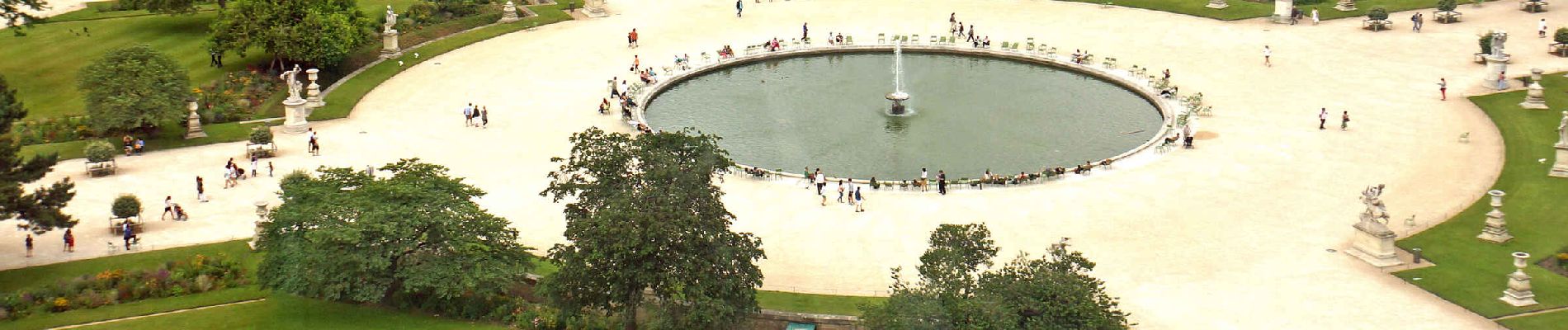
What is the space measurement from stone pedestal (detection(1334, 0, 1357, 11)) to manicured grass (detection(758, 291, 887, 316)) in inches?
2382

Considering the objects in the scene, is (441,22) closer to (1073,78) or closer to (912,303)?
(1073,78)

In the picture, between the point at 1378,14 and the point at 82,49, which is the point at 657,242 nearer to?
the point at 82,49

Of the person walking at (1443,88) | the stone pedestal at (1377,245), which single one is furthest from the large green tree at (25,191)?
the person walking at (1443,88)

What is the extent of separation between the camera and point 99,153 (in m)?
71.5

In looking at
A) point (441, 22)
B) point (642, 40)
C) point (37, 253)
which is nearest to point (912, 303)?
point (37, 253)

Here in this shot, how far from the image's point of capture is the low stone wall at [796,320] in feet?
177

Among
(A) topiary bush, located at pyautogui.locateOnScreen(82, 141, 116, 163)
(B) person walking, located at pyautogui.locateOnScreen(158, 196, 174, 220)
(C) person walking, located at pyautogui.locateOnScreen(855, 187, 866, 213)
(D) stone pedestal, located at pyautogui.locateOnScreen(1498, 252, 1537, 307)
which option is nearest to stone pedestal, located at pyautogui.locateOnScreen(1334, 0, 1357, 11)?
(C) person walking, located at pyautogui.locateOnScreen(855, 187, 866, 213)

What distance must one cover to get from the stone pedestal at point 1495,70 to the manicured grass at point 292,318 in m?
59.5

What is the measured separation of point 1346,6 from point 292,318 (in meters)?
76.5

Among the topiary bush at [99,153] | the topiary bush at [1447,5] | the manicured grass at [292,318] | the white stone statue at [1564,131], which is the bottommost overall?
the manicured grass at [292,318]

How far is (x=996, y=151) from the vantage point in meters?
75.9

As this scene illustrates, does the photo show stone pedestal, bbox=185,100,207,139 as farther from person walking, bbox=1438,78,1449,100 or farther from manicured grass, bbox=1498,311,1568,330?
person walking, bbox=1438,78,1449,100

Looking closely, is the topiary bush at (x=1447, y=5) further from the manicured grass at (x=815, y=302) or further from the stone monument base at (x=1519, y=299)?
the manicured grass at (x=815, y=302)

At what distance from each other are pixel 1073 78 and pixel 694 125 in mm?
23711
